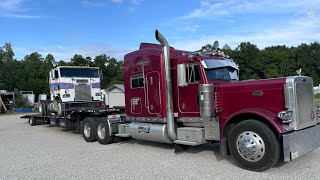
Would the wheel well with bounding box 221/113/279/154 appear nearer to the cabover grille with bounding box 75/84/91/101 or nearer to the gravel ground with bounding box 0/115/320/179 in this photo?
the gravel ground with bounding box 0/115/320/179

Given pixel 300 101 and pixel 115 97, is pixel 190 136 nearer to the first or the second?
pixel 300 101

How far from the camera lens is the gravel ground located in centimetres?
741

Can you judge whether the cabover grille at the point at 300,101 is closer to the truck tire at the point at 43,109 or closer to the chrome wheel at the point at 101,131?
the chrome wheel at the point at 101,131

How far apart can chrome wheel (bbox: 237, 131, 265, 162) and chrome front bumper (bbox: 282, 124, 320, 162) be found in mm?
514

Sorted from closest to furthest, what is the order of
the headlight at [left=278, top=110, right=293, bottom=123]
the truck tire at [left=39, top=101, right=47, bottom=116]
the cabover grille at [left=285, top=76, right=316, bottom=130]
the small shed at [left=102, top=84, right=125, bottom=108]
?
the headlight at [left=278, top=110, right=293, bottom=123] → the cabover grille at [left=285, top=76, right=316, bottom=130] → the small shed at [left=102, top=84, right=125, bottom=108] → the truck tire at [left=39, top=101, right=47, bottom=116]

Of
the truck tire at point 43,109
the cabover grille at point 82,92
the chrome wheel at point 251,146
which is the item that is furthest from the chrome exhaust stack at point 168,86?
the truck tire at point 43,109

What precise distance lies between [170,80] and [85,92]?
9162mm

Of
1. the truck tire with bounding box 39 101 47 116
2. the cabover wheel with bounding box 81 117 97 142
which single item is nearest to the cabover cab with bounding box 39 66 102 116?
the truck tire with bounding box 39 101 47 116

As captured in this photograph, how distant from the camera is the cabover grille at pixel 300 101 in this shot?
7.27 meters

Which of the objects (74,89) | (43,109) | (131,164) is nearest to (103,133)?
(131,164)

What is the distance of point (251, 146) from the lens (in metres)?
7.42

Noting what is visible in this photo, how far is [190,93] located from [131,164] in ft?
7.94

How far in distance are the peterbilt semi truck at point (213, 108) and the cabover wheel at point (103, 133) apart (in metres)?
0.04

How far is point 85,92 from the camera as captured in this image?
58.3 ft
